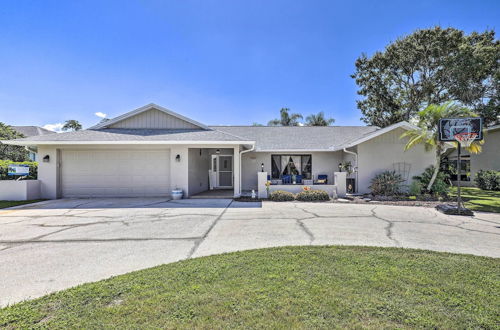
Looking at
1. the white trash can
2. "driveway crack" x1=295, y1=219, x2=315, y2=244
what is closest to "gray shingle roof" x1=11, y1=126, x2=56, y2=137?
the white trash can

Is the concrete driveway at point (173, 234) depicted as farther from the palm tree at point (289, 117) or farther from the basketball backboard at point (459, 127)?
the palm tree at point (289, 117)

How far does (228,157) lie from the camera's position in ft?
51.0

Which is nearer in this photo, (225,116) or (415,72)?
(415,72)

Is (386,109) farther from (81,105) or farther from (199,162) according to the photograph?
(81,105)

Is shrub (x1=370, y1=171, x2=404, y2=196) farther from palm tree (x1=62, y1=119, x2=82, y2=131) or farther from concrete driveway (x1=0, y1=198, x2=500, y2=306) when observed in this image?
palm tree (x1=62, y1=119, x2=82, y2=131)

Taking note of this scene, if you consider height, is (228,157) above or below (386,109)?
below

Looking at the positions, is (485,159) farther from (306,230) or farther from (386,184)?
(306,230)

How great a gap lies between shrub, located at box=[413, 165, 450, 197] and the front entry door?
10.7 meters

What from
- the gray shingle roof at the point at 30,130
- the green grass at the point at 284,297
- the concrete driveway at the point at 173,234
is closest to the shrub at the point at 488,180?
the concrete driveway at the point at 173,234

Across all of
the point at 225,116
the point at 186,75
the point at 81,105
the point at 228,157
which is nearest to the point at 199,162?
the point at 228,157

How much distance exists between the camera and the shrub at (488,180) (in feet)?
47.6

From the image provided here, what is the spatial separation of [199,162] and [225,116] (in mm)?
18134

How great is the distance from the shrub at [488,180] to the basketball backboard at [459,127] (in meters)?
9.26

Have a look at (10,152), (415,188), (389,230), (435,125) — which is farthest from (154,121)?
(435,125)
